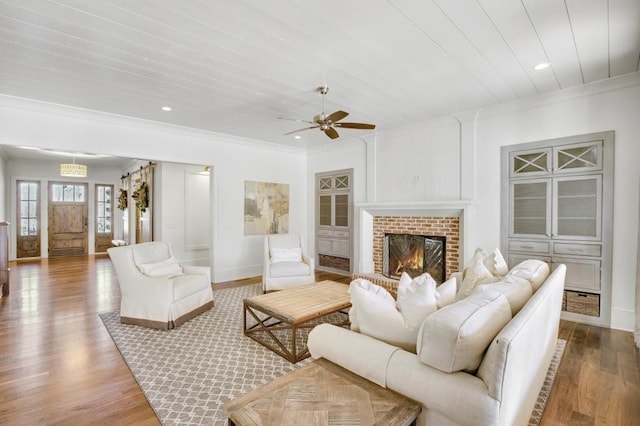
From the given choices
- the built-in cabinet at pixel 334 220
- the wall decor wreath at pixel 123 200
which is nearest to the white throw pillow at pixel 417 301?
the built-in cabinet at pixel 334 220

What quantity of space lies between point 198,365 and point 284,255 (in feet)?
8.60

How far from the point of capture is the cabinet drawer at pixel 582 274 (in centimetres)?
365

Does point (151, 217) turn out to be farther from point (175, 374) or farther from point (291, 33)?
point (291, 33)

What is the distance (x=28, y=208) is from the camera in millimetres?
8688

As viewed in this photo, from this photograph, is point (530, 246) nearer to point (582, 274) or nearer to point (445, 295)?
point (582, 274)

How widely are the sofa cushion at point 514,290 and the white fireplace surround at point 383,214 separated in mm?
2432

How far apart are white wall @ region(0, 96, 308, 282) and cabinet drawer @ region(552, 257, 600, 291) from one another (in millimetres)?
4876

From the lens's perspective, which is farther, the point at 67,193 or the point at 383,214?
the point at 67,193

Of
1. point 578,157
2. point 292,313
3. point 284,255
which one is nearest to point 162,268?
point 284,255

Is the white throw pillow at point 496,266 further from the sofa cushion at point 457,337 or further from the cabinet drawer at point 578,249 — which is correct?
the sofa cushion at point 457,337

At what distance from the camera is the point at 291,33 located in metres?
2.55

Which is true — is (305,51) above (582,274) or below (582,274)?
above

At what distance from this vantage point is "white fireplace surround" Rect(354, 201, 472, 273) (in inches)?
181

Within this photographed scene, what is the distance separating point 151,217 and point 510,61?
23.7 ft
